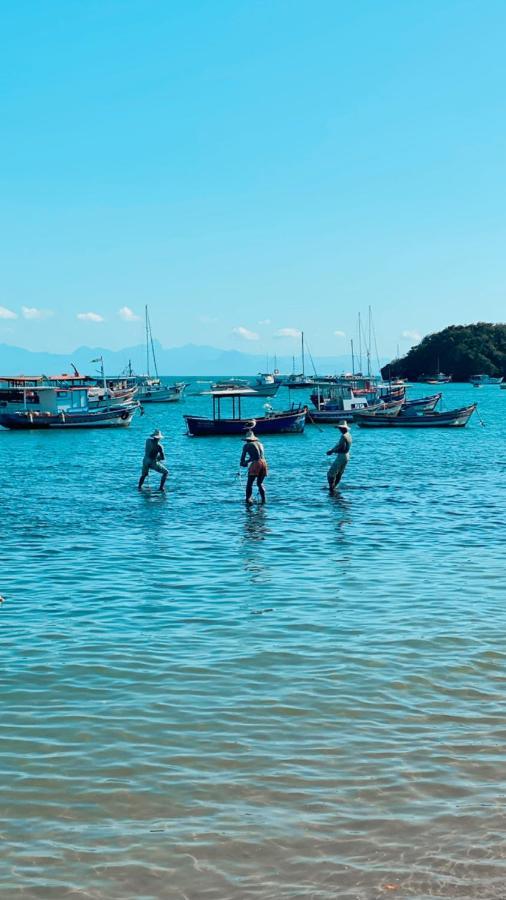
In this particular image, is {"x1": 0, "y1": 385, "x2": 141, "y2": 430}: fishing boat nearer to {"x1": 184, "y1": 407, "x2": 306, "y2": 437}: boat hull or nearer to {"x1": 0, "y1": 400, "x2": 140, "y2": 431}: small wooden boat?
{"x1": 0, "y1": 400, "x2": 140, "y2": 431}: small wooden boat

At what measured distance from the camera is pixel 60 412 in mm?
64562

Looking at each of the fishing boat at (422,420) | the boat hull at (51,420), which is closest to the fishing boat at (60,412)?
the boat hull at (51,420)

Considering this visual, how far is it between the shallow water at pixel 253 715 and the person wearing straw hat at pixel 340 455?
15.9 ft

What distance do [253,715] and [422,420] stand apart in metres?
55.6

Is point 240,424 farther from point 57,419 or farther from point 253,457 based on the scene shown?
point 253,457

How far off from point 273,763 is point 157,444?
18.6 meters

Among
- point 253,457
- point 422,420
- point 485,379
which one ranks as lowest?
point 422,420

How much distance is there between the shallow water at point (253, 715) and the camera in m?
5.62

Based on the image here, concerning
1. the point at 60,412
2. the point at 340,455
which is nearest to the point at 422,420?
the point at 60,412

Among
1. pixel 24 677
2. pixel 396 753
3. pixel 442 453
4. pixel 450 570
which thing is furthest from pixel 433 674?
pixel 442 453

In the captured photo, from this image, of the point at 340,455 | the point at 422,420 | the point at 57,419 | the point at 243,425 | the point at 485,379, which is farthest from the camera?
the point at 485,379

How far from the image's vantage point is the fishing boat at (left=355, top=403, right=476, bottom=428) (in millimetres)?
62372

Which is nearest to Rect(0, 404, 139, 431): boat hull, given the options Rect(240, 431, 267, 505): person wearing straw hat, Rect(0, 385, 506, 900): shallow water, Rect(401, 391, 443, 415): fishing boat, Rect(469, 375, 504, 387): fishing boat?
Rect(401, 391, 443, 415): fishing boat

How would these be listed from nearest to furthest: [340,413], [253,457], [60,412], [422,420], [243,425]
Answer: [253,457] → [243,425] → [422,420] → [60,412] → [340,413]
